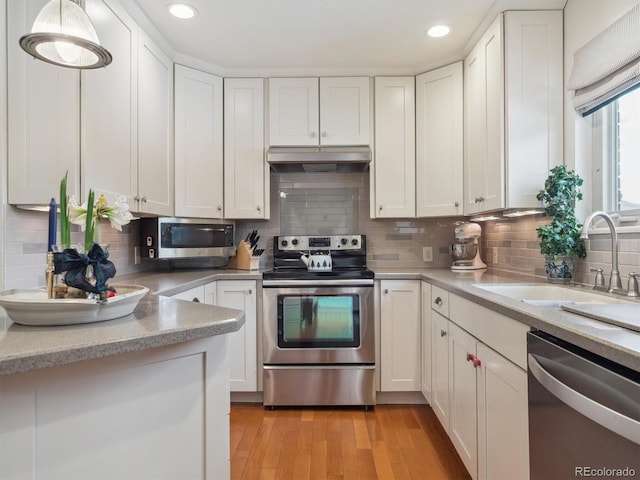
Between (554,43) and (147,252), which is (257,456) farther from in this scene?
(554,43)

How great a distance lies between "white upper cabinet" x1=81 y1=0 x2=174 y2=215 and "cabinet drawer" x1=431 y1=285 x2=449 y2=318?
1773mm

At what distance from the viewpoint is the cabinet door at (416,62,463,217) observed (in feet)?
8.26

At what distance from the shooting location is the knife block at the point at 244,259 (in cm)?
278

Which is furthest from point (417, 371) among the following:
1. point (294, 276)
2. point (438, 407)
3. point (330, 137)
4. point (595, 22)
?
point (595, 22)

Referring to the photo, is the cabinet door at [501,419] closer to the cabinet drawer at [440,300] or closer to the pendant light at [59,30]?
the cabinet drawer at [440,300]

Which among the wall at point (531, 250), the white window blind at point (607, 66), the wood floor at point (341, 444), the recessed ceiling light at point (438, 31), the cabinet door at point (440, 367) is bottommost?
the wood floor at point (341, 444)

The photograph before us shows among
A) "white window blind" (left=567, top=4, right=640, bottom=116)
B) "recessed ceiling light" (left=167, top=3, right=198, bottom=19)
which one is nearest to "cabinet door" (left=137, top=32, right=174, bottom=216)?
"recessed ceiling light" (left=167, top=3, right=198, bottom=19)

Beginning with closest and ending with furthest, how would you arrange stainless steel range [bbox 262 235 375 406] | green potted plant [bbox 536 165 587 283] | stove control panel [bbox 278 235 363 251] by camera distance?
1. green potted plant [bbox 536 165 587 283]
2. stainless steel range [bbox 262 235 375 406]
3. stove control panel [bbox 278 235 363 251]

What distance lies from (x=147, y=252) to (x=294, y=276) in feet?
3.24

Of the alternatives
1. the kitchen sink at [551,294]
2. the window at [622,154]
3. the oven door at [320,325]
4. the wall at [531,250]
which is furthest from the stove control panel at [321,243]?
the window at [622,154]

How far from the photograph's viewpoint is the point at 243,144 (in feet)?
8.89

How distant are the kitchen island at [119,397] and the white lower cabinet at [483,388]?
36.7 inches

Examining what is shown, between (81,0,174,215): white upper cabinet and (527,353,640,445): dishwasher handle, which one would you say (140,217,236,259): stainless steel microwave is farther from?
(527,353,640,445): dishwasher handle

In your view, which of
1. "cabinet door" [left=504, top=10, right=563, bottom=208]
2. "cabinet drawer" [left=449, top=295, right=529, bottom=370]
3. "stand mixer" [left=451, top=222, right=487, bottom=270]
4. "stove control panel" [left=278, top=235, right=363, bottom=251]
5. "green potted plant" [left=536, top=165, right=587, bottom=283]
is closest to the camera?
"cabinet drawer" [left=449, top=295, right=529, bottom=370]
